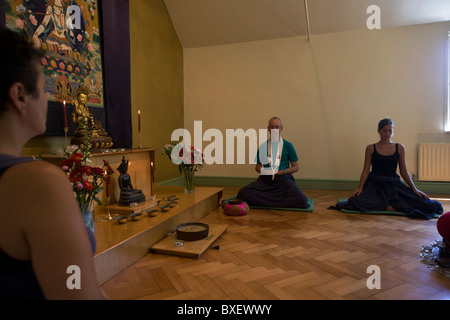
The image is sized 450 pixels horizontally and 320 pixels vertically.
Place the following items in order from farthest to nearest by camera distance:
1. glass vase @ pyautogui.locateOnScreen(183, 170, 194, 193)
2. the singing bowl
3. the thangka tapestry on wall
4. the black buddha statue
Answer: glass vase @ pyautogui.locateOnScreen(183, 170, 194, 193), the black buddha statue, the thangka tapestry on wall, the singing bowl

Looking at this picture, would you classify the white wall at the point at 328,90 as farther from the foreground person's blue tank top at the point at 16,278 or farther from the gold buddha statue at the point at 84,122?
the foreground person's blue tank top at the point at 16,278

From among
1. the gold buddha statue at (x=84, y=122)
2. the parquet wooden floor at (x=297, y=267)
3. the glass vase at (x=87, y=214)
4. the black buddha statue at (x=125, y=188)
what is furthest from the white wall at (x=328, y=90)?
the glass vase at (x=87, y=214)

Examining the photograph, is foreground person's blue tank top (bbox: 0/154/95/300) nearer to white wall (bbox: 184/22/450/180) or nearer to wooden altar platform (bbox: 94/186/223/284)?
wooden altar platform (bbox: 94/186/223/284)

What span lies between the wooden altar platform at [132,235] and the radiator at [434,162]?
3773 mm

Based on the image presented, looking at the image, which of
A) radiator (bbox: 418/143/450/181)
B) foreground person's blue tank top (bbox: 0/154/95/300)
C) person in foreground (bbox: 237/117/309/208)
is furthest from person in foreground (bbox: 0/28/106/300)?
radiator (bbox: 418/143/450/181)

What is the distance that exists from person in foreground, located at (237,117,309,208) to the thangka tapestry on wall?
2.23 metres

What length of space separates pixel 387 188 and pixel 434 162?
176 centimetres

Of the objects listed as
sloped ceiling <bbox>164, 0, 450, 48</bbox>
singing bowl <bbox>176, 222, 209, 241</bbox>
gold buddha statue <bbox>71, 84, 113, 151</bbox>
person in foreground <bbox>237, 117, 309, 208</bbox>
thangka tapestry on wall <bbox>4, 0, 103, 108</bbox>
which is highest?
sloped ceiling <bbox>164, 0, 450, 48</bbox>

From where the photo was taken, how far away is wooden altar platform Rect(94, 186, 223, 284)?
76.6 inches

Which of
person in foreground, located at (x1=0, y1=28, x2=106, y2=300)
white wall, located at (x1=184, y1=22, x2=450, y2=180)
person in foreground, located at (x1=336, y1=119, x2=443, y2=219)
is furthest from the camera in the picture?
white wall, located at (x1=184, y1=22, x2=450, y2=180)

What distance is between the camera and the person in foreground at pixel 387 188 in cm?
354

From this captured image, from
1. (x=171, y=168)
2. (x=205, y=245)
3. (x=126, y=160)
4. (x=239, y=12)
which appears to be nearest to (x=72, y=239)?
(x=205, y=245)

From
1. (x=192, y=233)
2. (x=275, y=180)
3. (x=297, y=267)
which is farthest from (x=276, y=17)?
(x=297, y=267)

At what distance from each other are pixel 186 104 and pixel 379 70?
141 inches
